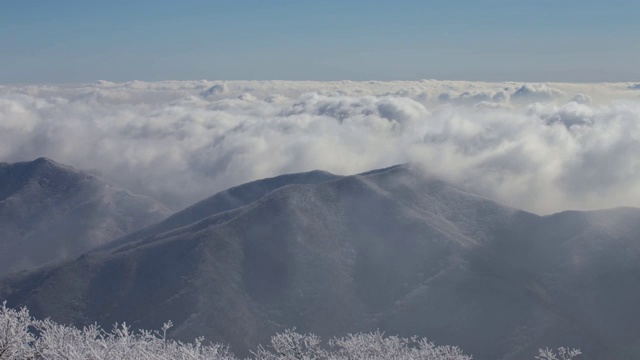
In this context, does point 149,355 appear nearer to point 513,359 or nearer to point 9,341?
point 9,341

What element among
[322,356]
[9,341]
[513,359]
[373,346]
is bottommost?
[513,359]

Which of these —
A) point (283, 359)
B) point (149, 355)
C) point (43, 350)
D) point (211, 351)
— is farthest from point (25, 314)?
point (283, 359)

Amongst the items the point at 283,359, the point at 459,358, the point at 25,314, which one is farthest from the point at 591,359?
the point at 25,314

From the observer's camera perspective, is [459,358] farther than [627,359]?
No

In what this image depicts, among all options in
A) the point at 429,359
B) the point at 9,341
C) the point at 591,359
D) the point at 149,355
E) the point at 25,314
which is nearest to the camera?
the point at 9,341

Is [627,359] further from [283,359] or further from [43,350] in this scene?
[43,350]

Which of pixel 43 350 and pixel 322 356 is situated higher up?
pixel 43 350

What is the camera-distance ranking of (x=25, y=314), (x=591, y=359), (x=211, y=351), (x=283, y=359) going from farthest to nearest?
(x=591, y=359)
(x=283, y=359)
(x=211, y=351)
(x=25, y=314)

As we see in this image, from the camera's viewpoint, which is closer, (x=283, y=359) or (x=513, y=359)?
(x=283, y=359)

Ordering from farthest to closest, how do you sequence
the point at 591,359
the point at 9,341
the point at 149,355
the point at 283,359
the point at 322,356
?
the point at 591,359, the point at 322,356, the point at 283,359, the point at 149,355, the point at 9,341
